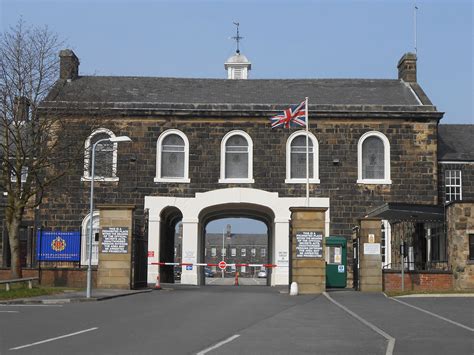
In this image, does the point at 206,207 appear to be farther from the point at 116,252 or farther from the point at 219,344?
the point at 219,344

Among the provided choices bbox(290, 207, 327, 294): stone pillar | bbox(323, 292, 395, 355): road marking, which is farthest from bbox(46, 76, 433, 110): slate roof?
bbox(323, 292, 395, 355): road marking

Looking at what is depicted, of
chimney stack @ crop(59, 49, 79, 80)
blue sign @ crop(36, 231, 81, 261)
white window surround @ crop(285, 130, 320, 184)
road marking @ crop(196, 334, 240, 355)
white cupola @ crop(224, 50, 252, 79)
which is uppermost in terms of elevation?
white cupola @ crop(224, 50, 252, 79)

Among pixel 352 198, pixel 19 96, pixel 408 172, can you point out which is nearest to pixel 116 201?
pixel 19 96

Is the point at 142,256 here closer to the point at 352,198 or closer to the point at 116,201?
the point at 116,201

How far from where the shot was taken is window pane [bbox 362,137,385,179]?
38.1 meters

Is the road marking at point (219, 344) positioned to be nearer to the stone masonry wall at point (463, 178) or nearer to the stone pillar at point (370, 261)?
the stone pillar at point (370, 261)

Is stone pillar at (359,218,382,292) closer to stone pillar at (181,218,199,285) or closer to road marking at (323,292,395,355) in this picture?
road marking at (323,292,395,355)

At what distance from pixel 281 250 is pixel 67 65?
16.0 meters

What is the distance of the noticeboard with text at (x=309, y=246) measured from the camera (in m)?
28.4

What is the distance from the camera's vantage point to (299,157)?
38.2 metres

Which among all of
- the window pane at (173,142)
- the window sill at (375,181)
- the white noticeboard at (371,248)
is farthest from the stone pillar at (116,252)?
the window sill at (375,181)

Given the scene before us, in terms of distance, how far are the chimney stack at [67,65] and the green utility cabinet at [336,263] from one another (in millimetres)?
18022

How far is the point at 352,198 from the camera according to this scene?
37.6m

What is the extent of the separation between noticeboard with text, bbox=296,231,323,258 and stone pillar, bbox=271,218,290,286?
8307 millimetres
